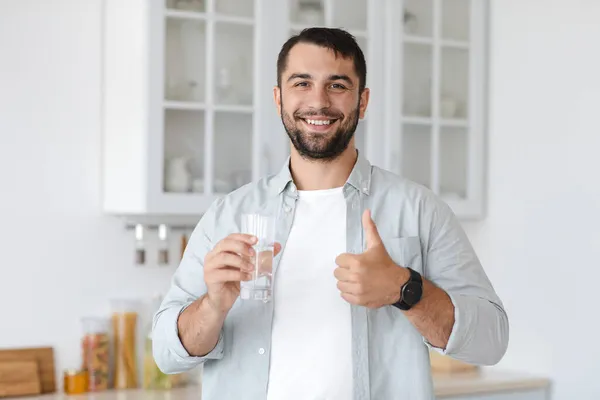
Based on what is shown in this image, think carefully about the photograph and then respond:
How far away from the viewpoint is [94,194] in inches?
131

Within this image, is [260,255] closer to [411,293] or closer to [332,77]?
[411,293]

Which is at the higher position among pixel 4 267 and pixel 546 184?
pixel 546 184

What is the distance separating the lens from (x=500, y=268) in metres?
3.68

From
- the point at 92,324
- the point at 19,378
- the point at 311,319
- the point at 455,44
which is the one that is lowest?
the point at 19,378

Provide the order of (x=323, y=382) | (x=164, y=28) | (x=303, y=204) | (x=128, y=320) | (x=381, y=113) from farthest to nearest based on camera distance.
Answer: (x=381, y=113) → (x=128, y=320) → (x=164, y=28) → (x=303, y=204) → (x=323, y=382)

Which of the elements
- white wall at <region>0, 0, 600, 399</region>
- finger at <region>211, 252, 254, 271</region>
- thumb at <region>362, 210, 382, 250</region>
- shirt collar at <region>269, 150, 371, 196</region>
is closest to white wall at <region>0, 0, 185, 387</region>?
white wall at <region>0, 0, 600, 399</region>

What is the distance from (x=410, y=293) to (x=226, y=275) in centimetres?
34

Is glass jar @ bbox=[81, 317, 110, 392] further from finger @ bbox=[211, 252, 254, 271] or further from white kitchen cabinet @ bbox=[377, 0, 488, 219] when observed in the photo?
finger @ bbox=[211, 252, 254, 271]

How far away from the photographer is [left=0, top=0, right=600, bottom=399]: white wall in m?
3.21

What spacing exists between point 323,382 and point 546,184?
74.9 inches

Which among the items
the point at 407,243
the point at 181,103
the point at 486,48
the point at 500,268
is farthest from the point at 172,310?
the point at 486,48

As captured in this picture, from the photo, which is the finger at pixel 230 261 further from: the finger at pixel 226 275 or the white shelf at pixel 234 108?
the white shelf at pixel 234 108

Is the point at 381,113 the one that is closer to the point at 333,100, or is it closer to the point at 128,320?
the point at 128,320

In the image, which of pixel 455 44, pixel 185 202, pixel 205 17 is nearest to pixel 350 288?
pixel 185 202
